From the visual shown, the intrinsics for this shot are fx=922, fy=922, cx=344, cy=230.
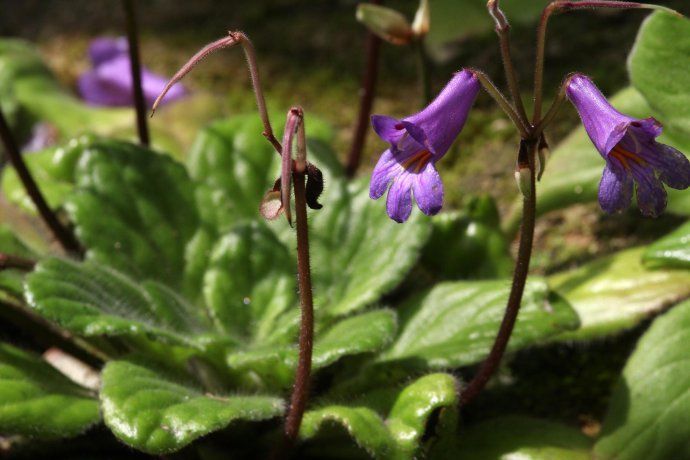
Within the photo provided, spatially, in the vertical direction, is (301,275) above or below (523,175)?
below

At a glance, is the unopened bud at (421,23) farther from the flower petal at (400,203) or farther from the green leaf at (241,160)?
the flower petal at (400,203)

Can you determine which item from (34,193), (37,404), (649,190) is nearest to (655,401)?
(649,190)

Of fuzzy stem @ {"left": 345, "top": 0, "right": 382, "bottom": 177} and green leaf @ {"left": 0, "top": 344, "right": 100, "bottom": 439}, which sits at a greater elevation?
fuzzy stem @ {"left": 345, "top": 0, "right": 382, "bottom": 177}

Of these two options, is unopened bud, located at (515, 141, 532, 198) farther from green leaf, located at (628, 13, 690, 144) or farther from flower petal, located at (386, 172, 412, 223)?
green leaf, located at (628, 13, 690, 144)

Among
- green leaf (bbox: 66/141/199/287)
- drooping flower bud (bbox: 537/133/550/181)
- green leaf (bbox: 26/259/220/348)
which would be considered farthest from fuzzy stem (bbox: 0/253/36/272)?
drooping flower bud (bbox: 537/133/550/181)

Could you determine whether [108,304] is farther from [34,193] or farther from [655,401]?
[655,401]

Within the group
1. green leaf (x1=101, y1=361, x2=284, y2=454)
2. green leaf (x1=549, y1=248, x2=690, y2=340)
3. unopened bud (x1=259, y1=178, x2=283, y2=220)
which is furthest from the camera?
green leaf (x1=549, y1=248, x2=690, y2=340)

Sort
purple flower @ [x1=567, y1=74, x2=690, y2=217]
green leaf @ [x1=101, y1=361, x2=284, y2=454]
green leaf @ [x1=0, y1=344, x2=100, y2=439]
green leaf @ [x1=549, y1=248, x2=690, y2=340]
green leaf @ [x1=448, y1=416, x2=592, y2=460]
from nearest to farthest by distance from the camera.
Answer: purple flower @ [x1=567, y1=74, x2=690, y2=217]
green leaf @ [x1=101, y1=361, x2=284, y2=454]
green leaf @ [x1=0, y1=344, x2=100, y2=439]
green leaf @ [x1=448, y1=416, x2=592, y2=460]
green leaf @ [x1=549, y1=248, x2=690, y2=340]

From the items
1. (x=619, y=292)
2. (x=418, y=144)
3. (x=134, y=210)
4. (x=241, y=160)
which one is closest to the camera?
(x=418, y=144)
